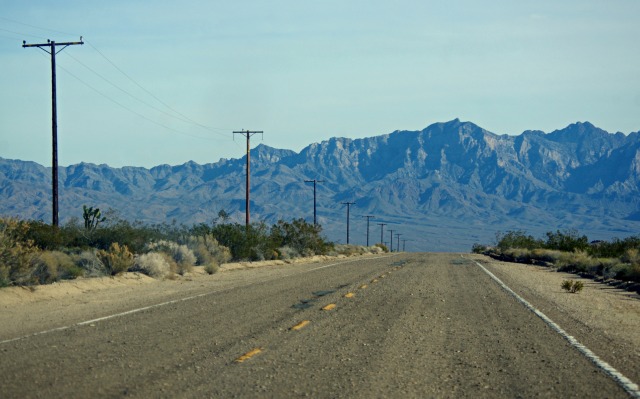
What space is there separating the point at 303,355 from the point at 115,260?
16.7 m

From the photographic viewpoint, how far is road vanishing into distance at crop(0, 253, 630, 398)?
935 cm

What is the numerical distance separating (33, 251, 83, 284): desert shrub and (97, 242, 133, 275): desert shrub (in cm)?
155

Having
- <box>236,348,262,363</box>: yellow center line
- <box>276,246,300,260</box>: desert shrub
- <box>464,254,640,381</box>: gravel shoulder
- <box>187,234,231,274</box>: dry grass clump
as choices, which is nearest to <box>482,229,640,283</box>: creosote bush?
<box>464,254,640,381</box>: gravel shoulder

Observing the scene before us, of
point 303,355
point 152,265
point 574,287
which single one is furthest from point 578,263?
point 303,355

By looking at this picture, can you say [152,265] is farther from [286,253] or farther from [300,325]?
[286,253]

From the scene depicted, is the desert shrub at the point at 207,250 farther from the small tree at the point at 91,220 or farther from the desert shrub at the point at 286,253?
the desert shrub at the point at 286,253

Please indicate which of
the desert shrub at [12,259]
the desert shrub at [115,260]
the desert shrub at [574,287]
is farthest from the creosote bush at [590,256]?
the desert shrub at [12,259]

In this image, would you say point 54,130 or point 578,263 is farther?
point 578,263

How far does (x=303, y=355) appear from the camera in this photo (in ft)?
37.7

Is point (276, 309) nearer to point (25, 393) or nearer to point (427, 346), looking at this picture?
point (427, 346)

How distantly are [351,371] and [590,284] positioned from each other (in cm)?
2310

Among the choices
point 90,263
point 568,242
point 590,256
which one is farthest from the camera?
point 568,242

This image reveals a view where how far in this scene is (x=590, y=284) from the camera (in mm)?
31281

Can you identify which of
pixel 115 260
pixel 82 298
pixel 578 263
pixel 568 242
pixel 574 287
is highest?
pixel 115 260
